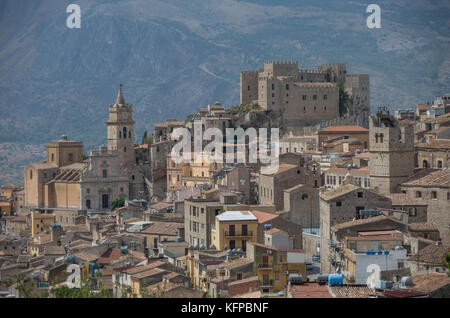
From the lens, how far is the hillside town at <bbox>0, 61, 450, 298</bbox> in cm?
3544

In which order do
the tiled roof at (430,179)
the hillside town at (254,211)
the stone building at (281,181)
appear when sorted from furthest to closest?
the stone building at (281,181) < the tiled roof at (430,179) < the hillside town at (254,211)

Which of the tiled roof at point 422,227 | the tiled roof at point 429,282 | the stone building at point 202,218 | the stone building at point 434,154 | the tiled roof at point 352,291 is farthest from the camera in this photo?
the stone building at point 434,154

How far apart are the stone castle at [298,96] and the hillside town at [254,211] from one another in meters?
0.12

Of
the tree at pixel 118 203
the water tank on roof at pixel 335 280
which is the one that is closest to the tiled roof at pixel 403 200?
the water tank on roof at pixel 335 280

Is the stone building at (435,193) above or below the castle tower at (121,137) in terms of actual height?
below

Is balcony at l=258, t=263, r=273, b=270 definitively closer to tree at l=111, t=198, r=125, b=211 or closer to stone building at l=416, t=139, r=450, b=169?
stone building at l=416, t=139, r=450, b=169

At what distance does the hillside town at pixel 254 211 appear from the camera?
116 ft

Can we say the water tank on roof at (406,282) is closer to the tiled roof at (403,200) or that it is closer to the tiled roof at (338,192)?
the tiled roof at (338,192)

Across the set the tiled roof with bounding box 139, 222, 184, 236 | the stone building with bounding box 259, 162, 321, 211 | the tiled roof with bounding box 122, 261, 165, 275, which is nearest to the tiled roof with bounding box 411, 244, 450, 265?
the tiled roof with bounding box 122, 261, 165, 275

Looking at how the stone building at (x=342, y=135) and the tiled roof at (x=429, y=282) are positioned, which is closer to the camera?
the tiled roof at (x=429, y=282)

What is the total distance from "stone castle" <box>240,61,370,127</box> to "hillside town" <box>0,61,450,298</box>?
0.41ft

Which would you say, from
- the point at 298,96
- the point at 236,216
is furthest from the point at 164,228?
the point at 298,96
